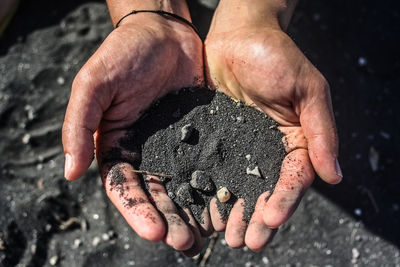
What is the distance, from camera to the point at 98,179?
2.89 meters

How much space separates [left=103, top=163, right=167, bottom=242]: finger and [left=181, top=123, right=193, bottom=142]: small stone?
1.15 feet

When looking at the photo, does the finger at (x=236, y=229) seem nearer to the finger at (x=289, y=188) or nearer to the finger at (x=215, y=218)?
the finger at (x=215, y=218)

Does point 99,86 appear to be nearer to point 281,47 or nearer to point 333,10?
point 281,47

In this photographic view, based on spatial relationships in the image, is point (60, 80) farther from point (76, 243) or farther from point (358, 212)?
point (358, 212)

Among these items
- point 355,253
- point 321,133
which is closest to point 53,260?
point 321,133

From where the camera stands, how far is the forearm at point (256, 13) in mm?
2402

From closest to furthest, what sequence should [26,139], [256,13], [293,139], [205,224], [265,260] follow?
[205,224], [293,139], [256,13], [265,260], [26,139]

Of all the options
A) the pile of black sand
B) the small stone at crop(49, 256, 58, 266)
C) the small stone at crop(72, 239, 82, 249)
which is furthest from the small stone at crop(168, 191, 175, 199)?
the small stone at crop(49, 256, 58, 266)

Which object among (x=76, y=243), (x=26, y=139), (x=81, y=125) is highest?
(x=81, y=125)

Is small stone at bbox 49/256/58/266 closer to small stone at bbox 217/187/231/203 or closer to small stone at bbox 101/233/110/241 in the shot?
small stone at bbox 101/233/110/241

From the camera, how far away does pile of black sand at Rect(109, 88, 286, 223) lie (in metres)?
2.06

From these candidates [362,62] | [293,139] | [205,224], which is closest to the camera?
[205,224]

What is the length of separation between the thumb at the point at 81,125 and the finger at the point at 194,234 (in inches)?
23.4

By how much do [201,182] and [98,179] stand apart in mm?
1162
